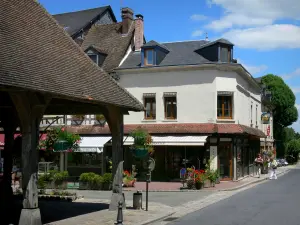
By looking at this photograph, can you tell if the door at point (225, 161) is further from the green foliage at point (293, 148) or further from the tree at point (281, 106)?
the green foliage at point (293, 148)

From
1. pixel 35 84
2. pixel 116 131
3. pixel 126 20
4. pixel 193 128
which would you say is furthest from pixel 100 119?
pixel 35 84

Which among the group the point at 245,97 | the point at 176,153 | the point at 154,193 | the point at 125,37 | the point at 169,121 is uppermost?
the point at 125,37

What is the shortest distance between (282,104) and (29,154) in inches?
2158

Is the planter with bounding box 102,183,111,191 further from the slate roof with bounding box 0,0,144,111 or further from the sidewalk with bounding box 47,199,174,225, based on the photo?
the slate roof with bounding box 0,0,144,111

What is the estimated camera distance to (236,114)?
93.9 ft

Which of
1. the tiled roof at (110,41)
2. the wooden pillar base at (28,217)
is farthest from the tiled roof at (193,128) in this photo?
the wooden pillar base at (28,217)

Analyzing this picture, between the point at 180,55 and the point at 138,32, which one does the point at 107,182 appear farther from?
the point at 138,32

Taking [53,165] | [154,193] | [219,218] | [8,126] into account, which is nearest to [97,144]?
[53,165]

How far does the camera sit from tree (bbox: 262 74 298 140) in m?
61.0

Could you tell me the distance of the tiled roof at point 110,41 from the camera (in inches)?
1241

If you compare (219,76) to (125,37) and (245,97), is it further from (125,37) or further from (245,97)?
(125,37)

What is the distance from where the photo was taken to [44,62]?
441 inches

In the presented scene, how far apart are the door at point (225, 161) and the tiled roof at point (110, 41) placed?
30.3ft

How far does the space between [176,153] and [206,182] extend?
5482 mm
